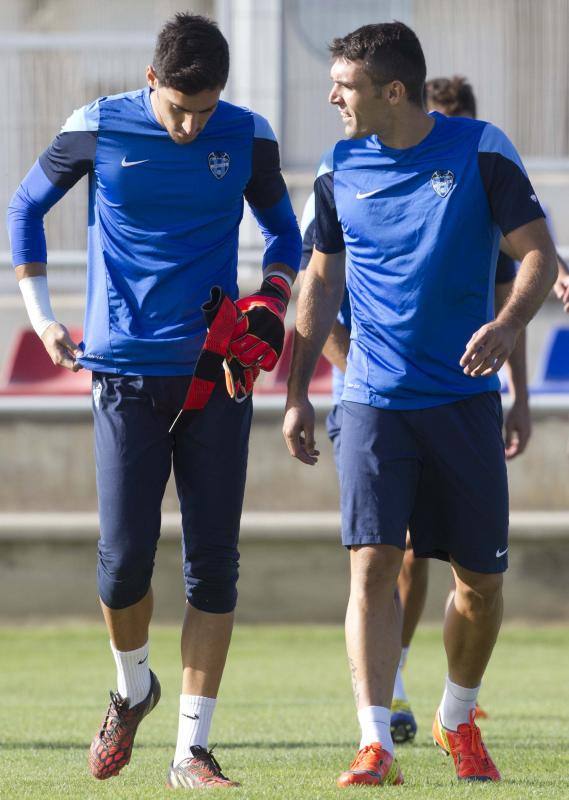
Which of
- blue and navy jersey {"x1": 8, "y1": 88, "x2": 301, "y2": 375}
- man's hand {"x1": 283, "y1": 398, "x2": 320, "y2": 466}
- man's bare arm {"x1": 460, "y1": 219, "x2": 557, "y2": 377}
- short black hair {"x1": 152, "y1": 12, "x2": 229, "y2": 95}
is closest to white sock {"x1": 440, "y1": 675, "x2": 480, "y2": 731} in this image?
man's hand {"x1": 283, "y1": 398, "x2": 320, "y2": 466}

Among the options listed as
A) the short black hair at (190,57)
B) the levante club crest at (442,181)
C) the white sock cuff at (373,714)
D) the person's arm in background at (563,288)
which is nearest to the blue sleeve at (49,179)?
the short black hair at (190,57)

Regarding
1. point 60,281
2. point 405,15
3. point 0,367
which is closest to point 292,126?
point 405,15

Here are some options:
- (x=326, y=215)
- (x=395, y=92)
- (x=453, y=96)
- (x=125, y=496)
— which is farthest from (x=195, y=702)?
(x=453, y=96)

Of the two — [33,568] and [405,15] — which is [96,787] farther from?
[405,15]

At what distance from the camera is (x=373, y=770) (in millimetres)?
4168

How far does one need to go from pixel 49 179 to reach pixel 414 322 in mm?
1201

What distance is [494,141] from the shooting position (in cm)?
444

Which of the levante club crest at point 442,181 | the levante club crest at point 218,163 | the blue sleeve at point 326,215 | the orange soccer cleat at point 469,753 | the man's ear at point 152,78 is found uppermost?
the man's ear at point 152,78

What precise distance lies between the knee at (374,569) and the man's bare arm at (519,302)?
619 mm

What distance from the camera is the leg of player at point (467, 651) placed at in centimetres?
457

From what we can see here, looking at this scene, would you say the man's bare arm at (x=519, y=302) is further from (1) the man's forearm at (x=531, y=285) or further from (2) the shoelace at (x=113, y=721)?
(2) the shoelace at (x=113, y=721)

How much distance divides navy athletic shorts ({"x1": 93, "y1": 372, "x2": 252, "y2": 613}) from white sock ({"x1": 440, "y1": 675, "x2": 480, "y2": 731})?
806 mm

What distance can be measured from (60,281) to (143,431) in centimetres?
835

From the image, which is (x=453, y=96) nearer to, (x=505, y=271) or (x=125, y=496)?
(x=505, y=271)
